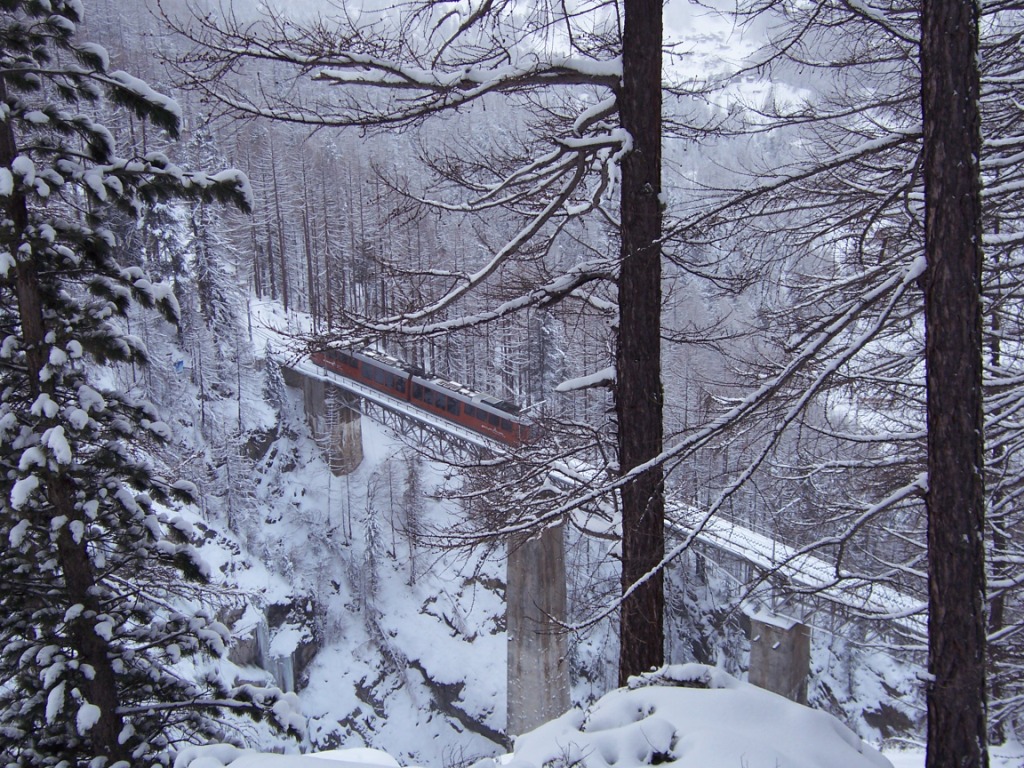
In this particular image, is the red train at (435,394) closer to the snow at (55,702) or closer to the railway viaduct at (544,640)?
the railway viaduct at (544,640)

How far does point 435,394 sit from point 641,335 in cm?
2166

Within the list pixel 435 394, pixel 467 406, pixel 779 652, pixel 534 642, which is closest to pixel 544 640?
pixel 534 642

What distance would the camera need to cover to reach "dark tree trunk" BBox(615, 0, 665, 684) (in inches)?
146

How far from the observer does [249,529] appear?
2819cm

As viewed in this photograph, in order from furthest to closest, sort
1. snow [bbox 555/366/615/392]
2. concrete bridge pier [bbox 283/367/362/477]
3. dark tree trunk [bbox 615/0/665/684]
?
concrete bridge pier [bbox 283/367/362/477] → snow [bbox 555/366/615/392] → dark tree trunk [bbox 615/0/665/684]

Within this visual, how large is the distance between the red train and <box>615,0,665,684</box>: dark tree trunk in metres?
16.5

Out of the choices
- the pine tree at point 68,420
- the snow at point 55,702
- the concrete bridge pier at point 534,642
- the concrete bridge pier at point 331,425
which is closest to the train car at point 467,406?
the concrete bridge pier at point 534,642

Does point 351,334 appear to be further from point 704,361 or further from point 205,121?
point 704,361

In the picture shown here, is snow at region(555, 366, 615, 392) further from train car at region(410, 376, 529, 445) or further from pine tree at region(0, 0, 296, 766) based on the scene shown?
train car at region(410, 376, 529, 445)

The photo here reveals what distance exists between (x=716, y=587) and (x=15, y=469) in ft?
83.4

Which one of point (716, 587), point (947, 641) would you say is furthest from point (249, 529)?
point (947, 641)

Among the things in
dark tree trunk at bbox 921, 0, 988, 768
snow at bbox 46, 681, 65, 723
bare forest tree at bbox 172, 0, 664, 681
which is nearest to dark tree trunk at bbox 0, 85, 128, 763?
snow at bbox 46, 681, 65, 723

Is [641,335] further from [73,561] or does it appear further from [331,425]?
[331,425]

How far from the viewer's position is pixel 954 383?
2832 mm
